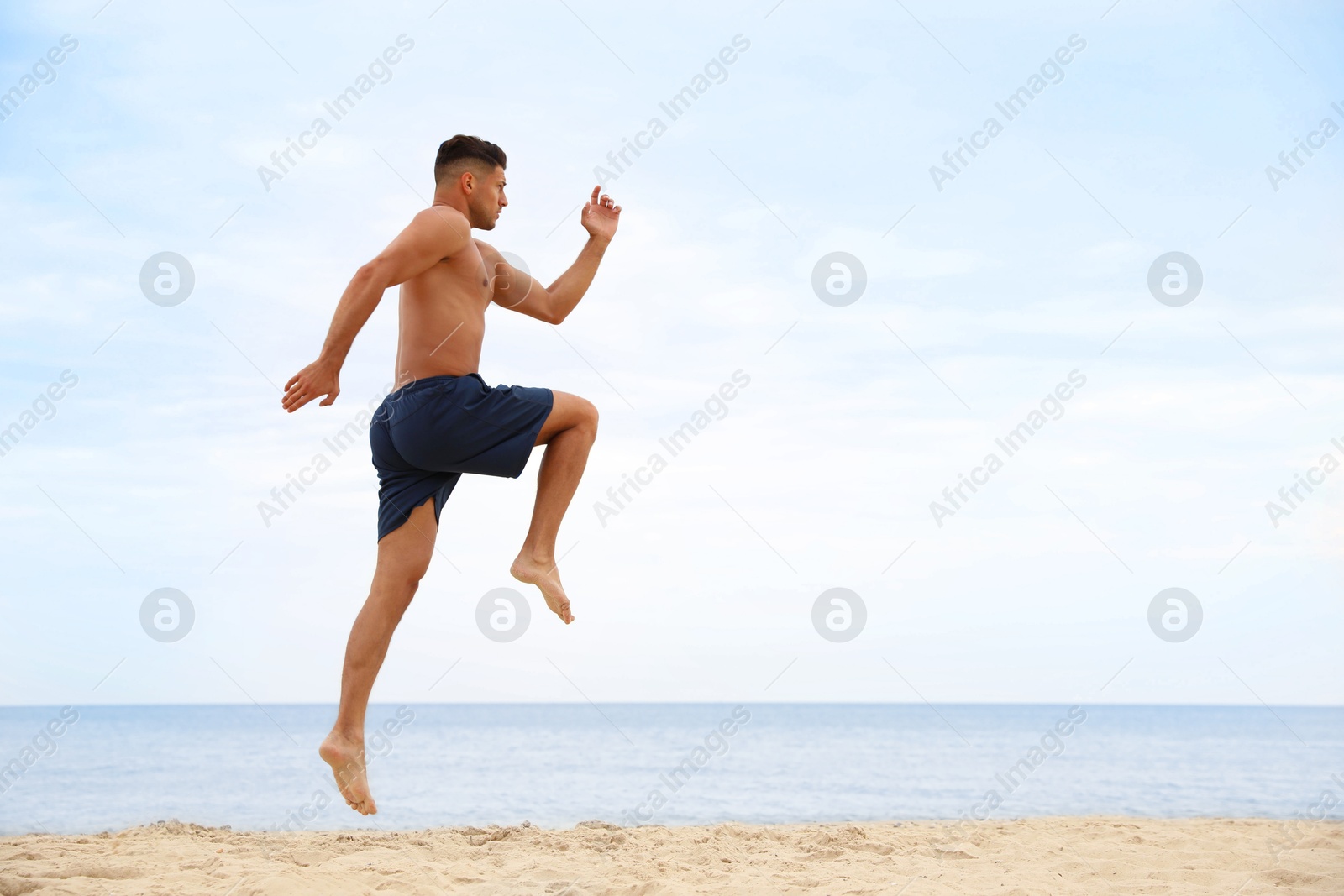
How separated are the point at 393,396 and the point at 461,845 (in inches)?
150

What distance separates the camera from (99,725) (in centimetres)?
4988

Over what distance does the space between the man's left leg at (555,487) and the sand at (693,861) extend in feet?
5.67

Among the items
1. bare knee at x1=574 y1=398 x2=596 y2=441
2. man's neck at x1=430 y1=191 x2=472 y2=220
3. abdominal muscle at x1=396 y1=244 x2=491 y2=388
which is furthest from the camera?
bare knee at x1=574 y1=398 x2=596 y2=441

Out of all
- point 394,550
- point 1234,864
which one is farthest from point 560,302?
point 1234,864

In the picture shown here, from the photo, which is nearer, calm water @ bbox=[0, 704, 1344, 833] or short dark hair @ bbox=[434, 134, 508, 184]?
short dark hair @ bbox=[434, 134, 508, 184]

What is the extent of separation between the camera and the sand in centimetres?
502

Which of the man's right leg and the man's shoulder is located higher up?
the man's shoulder

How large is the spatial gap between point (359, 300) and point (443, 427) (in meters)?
0.57

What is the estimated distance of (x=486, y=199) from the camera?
13.3 feet

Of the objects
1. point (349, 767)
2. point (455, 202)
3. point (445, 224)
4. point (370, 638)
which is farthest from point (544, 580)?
point (455, 202)

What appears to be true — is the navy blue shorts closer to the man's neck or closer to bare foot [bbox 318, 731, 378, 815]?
the man's neck

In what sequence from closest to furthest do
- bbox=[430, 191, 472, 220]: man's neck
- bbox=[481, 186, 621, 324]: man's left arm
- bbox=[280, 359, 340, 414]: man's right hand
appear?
bbox=[280, 359, 340, 414]: man's right hand → bbox=[430, 191, 472, 220]: man's neck → bbox=[481, 186, 621, 324]: man's left arm

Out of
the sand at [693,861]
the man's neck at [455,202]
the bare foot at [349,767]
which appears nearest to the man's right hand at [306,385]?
the man's neck at [455,202]

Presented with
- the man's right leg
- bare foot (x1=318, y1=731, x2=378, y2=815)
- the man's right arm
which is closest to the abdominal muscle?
the man's right arm
